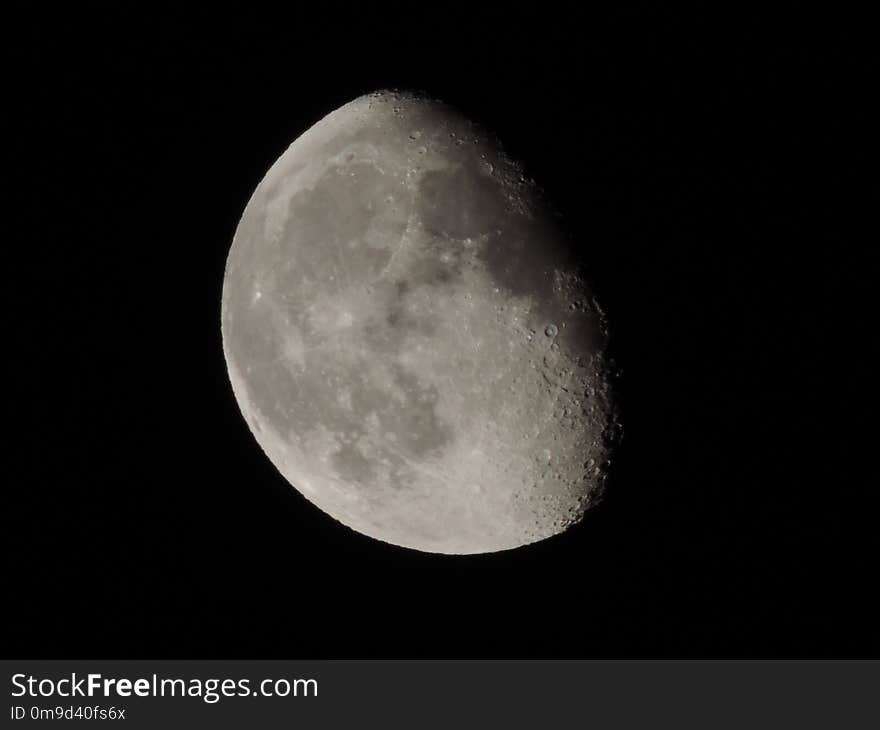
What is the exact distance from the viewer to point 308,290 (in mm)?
3393

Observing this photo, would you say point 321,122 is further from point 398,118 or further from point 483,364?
point 483,364

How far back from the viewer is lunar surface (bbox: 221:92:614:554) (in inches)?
124

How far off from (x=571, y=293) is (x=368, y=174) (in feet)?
3.59

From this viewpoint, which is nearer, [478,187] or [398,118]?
[478,187]

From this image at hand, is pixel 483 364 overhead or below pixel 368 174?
below

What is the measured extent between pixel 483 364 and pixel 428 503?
32.7 inches

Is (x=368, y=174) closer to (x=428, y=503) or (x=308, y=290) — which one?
(x=308, y=290)

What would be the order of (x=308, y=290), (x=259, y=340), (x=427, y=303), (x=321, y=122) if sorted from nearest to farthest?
(x=427, y=303) < (x=308, y=290) < (x=259, y=340) < (x=321, y=122)

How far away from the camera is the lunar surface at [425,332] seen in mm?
3160

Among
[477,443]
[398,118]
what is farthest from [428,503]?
[398,118]

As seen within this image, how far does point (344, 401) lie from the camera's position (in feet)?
11.2

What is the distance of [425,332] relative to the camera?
317cm

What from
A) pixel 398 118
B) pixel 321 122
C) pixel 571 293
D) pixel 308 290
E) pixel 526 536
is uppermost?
pixel 321 122

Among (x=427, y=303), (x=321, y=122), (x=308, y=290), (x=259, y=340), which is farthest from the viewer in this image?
(x=321, y=122)
